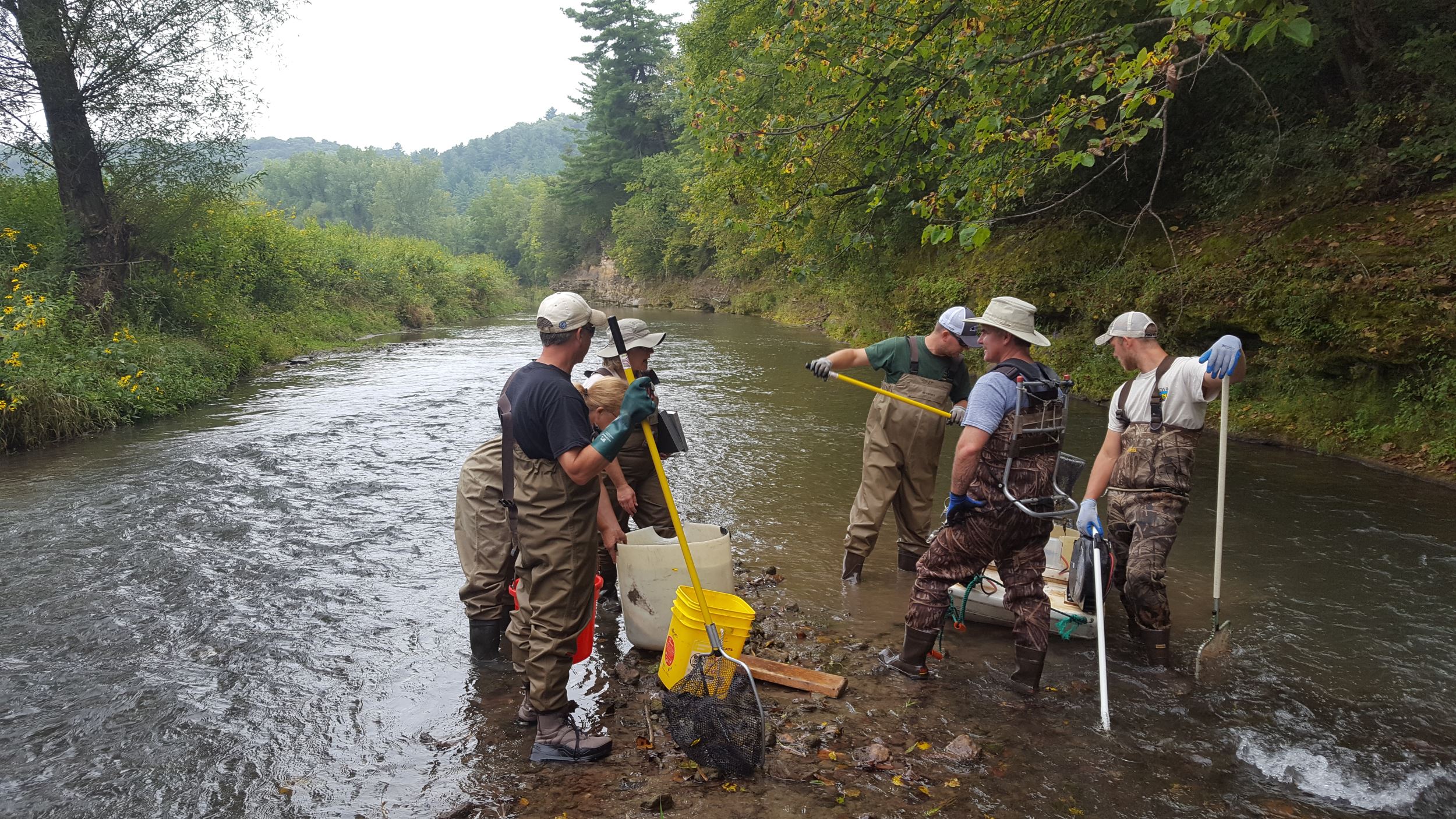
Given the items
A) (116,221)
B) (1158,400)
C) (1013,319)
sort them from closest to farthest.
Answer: (1013,319) < (1158,400) < (116,221)

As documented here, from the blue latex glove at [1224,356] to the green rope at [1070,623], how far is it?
1.67 m

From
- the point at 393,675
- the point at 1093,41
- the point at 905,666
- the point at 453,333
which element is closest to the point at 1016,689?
the point at 905,666

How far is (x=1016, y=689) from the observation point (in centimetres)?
451

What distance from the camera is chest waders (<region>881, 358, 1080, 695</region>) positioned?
14.1 feet

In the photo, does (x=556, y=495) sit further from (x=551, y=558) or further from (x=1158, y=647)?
(x=1158, y=647)

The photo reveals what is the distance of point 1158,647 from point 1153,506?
2.72ft

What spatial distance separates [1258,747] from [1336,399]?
7.63m

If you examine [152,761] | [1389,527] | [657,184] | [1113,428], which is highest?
[657,184]

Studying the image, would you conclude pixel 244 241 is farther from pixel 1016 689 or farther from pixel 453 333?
pixel 1016 689

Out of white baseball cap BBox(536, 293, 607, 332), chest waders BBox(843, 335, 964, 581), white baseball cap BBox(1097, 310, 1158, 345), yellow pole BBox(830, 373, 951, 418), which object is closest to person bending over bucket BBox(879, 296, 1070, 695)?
white baseball cap BBox(1097, 310, 1158, 345)

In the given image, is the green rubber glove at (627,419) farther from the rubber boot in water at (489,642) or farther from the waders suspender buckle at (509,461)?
the rubber boot in water at (489,642)

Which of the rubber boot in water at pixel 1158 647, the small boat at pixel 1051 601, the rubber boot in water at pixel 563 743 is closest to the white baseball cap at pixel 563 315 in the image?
the rubber boot in water at pixel 563 743

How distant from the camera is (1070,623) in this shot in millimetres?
5039

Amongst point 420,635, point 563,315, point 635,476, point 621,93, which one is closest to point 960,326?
point 635,476
